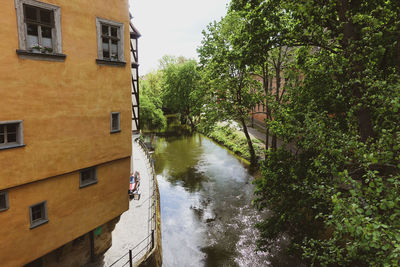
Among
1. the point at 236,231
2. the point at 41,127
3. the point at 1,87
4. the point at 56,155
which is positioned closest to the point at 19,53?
the point at 1,87

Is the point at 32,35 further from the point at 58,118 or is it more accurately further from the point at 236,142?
the point at 236,142

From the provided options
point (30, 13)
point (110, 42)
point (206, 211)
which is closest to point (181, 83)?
point (206, 211)

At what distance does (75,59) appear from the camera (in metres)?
6.85

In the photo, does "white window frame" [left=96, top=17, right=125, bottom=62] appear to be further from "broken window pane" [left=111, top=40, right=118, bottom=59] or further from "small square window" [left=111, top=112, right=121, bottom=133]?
"small square window" [left=111, top=112, right=121, bottom=133]

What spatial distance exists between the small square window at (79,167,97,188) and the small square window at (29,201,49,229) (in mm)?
1143

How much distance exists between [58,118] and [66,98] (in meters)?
0.61

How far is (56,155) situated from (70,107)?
1.42m

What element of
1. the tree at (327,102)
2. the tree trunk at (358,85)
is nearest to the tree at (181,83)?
the tree at (327,102)

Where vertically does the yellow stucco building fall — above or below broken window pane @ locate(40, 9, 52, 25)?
A: below

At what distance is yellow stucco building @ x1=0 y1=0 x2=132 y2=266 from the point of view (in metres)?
5.83

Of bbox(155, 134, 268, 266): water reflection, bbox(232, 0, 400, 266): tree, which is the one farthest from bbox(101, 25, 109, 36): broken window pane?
bbox(155, 134, 268, 266): water reflection

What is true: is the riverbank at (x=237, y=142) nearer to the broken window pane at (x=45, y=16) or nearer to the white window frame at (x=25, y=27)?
the white window frame at (x=25, y=27)

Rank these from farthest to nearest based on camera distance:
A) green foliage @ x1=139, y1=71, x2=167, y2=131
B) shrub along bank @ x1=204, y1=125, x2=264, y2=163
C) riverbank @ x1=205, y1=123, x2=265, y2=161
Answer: green foliage @ x1=139, y1=71, x2=167, y2=131, shrub along bank @ x1=204, y1=125, x2=264, y2=163, riverbank @ x1=205, y1=123, x2=265, y2=161

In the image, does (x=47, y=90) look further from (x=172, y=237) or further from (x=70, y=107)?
(x=172, y=237)
